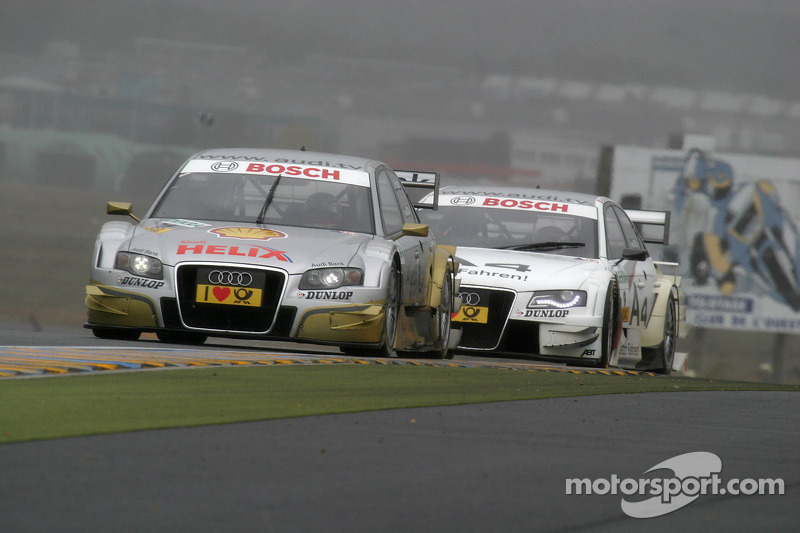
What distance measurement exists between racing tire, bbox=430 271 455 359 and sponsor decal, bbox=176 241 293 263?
2147 millimetres

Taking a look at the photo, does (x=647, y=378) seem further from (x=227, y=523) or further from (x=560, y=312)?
(x=227, y=523)

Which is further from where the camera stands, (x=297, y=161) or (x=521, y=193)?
(x=521, y=193)

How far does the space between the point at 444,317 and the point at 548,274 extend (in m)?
0.98

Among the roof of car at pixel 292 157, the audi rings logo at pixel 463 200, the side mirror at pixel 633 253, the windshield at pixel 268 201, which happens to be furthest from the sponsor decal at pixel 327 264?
the audi rings logo at pixel 463 200

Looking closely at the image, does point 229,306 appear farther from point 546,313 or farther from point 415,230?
point 546,313

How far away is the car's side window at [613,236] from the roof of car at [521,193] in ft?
0.59

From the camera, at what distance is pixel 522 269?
13102 mm

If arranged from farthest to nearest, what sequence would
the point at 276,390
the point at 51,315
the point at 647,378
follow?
the point at 51,315, the point at 647,378, the point at 276,390

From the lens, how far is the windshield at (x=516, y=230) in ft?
45.2

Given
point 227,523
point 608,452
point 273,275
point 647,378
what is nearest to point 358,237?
point 273,275

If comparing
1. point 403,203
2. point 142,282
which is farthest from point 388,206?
point 142,282

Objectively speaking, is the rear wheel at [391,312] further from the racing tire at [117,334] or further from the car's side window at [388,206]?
the racing tire at [117,334]

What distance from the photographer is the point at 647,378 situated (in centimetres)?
1100

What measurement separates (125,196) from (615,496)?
194 feet
